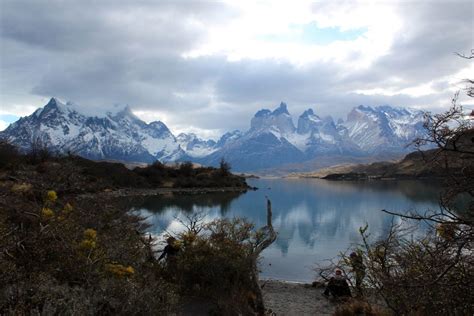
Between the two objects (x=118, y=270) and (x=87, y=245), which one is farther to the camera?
(x=87, y=245)

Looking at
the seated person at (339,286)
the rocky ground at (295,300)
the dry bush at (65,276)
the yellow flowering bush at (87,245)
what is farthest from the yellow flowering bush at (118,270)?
the seated person at (339,286)

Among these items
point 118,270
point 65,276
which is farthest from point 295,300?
point 65,276

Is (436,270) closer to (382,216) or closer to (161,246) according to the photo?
(161,246)

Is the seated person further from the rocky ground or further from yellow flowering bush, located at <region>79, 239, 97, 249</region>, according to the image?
yellow flowering bush, located at <region>79, 239, 97, 249</region>

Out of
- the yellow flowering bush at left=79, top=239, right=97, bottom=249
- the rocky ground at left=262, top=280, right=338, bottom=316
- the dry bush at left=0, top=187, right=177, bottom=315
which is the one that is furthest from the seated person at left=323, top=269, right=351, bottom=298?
the yellow flowering bush at left=79, top=239, right=97, bottom=249

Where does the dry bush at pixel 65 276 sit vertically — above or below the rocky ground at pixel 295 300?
above

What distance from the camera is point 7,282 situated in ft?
22.6

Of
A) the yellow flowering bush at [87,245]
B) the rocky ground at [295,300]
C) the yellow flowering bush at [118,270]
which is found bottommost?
the rocky ground at [295,300]

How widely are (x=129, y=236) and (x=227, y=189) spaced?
313 feet

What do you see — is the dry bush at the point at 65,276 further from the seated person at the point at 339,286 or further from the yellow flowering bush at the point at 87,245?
the seated person at the point at 339,286

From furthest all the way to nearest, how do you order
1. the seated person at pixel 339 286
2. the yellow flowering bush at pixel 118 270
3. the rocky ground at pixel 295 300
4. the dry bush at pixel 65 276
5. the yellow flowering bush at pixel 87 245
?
the rocky ground at pixel 295 300 → the seated person at pixel 339 286 → the yellow flowering bush at pixel 87 245 → the yellow flowering bush at pixel 118 270 → the dry bush at pixel 65 276

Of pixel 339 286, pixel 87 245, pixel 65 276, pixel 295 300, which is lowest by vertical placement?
pixel 295 300

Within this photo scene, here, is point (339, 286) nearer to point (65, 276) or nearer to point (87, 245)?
point (87, 245)

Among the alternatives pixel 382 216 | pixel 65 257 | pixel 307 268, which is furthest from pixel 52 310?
pixel 382 216
